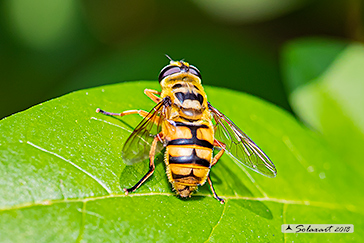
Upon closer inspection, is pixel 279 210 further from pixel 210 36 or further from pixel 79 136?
pixel 210 36

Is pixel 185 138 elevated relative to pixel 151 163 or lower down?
elevated

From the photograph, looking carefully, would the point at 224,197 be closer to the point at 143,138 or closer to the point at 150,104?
the point at 143,138

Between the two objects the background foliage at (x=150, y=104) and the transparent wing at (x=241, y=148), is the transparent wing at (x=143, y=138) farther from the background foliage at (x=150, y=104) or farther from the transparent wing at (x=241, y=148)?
the transparent wing at (x=241, y=148)

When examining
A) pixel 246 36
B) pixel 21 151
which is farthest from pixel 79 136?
pixel 246 36

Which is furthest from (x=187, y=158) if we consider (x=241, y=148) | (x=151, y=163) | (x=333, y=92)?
(x=333, y=92)

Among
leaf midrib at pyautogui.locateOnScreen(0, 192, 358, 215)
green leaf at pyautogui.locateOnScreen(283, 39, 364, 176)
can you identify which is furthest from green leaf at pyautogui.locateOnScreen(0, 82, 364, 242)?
green leaf at pyautogui.locateOnScreen(283, 39, 364, 176)

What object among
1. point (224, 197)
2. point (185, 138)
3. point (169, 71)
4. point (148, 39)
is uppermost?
point (169, 71)

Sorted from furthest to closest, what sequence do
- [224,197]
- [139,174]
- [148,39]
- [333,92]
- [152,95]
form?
[148,39]
[333,92]
[152,95]
[224,197]
[139,174]
